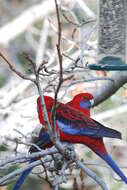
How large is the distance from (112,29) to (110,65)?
1.31 ft

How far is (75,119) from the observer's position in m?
3.20

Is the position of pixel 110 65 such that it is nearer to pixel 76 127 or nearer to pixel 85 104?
pixel 85 104

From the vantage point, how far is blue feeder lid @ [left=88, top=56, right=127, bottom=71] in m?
3.61

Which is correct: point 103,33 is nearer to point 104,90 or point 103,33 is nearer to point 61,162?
point 104,90

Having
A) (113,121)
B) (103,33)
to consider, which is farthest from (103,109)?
(103,33)

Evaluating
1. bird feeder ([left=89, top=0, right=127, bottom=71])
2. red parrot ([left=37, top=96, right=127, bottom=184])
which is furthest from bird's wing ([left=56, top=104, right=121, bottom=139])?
bird feeder ([left=89, top=0, right=127, bottom=71])

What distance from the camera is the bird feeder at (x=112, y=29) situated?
402cm

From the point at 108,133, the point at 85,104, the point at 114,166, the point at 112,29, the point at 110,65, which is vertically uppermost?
the point at 112,29

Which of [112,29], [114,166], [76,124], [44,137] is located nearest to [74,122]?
[76,124]

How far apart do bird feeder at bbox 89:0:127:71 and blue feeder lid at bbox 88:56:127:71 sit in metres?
0.02

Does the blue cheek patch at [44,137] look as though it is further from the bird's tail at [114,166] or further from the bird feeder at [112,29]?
the bird feeder at [112,29]

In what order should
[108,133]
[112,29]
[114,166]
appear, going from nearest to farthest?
[108,133]
[114,166]
[112,29]

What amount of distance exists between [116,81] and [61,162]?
1.04 meters

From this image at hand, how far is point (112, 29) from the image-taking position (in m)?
4.06
